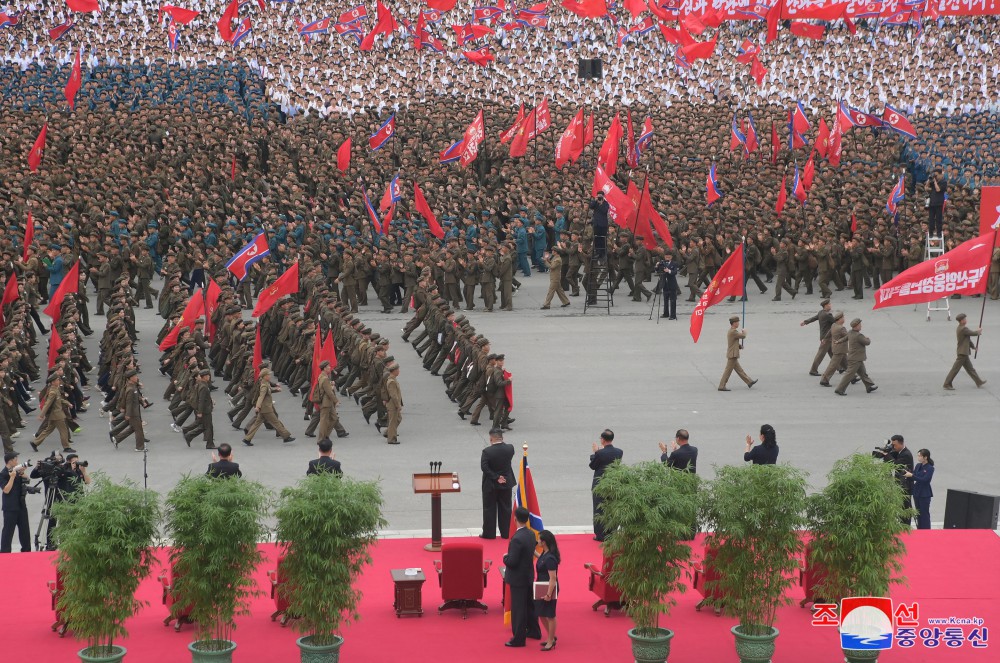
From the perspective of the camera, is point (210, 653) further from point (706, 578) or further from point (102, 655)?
point (706, 578)

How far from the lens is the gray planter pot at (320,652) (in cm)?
1291

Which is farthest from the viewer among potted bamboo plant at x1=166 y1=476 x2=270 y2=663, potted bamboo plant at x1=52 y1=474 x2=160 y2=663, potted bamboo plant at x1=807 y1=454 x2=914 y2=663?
potted bamboo plant at x1=807 y1=454 x2=914 y2=663

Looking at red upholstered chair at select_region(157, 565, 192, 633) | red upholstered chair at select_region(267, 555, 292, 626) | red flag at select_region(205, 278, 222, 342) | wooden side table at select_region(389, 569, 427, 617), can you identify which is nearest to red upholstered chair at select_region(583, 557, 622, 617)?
wooden side table at select_region(389, 569, 427, 617)

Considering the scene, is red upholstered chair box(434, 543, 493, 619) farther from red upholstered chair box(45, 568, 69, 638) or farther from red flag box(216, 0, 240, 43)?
red flag box(216, 0, 240, 43)

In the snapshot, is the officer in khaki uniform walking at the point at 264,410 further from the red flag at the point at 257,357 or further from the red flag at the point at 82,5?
the red flag at the point at 82,5

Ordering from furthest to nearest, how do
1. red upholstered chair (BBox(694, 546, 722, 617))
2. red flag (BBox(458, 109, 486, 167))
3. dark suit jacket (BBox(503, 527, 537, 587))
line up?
red flag (BBox(458, 109, 486, 167)) < dark suit jacket (BBox(503, 527, 537, 587)) < red upholstered chair (BBox(694, 546, 722, 617))

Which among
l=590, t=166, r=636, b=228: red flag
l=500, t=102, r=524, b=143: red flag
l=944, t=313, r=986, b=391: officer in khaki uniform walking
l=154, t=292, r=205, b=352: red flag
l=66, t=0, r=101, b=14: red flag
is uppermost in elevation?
l=66, t=0, r=101, b=14: red flag

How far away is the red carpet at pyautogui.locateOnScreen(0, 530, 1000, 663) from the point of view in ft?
44.3

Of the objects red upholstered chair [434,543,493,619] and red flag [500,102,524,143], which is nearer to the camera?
red upholstered chair [434,543,493,619]

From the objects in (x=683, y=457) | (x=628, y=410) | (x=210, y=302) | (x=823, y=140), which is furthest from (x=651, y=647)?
(x=823, y=140)

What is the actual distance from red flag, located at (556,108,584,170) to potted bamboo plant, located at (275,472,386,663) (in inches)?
945

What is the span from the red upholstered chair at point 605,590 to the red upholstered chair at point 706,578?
2.66ft

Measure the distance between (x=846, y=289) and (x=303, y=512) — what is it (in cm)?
2376

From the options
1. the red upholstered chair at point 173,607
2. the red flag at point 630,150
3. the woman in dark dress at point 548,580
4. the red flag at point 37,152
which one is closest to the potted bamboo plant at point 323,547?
the red upholstered chair at point 173,607
